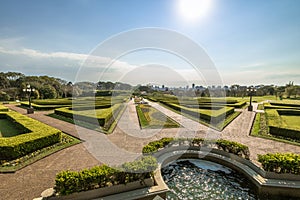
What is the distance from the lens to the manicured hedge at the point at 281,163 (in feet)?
18.9

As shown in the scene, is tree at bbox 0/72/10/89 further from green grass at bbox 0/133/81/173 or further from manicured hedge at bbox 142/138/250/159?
manicured hedge at bbox 142/138/250/159

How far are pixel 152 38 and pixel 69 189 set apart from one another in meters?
7.03

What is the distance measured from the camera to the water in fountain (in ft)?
17.9

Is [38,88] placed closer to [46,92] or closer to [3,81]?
[46,92]

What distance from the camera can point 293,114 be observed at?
65.7 ft

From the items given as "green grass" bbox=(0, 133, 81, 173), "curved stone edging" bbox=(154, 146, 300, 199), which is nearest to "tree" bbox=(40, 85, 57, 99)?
"green grass" bbox=(0, 133, 81, 173)

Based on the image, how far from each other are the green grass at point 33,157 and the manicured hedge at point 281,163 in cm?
886

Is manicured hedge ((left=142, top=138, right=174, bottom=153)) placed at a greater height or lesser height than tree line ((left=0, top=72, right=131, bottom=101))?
lesser

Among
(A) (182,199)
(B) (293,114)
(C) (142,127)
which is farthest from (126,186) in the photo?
(B) (293,114)

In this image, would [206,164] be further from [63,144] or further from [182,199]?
[63,144]

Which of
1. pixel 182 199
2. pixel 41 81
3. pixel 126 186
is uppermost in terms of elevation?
pixel 41 81

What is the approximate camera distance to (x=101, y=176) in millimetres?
4926

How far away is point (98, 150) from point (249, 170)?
6680mm

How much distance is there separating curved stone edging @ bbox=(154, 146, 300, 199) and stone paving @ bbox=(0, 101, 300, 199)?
4.50 feet
